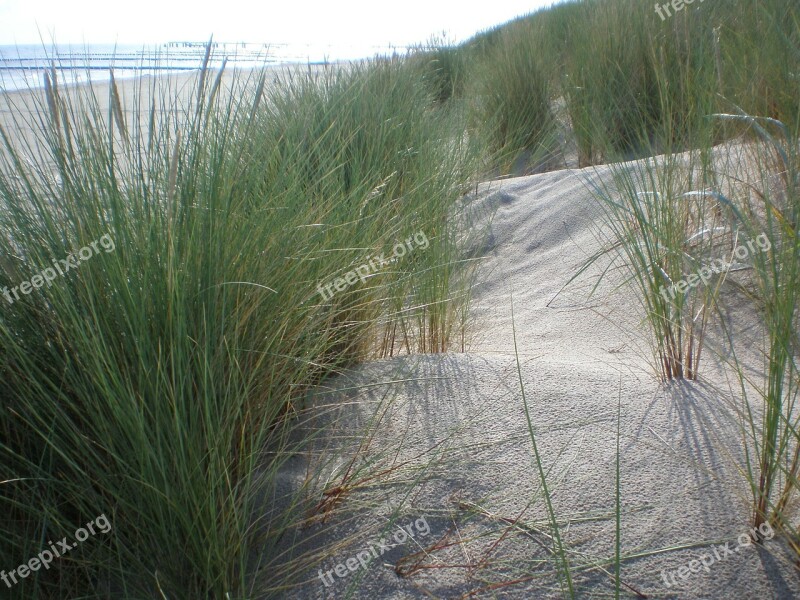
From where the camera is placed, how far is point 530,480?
4.33ft

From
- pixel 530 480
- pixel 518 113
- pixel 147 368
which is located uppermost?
pixel 518 113

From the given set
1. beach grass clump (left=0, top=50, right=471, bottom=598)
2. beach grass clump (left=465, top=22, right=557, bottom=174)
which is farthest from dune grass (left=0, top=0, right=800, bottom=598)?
beach grass clump (left=465, top=22, right=557, bottom=174)

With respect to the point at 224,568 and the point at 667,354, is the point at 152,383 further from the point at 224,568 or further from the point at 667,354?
the point at 667,354

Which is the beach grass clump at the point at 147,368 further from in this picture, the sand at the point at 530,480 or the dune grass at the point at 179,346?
the sand at the point at 530,480

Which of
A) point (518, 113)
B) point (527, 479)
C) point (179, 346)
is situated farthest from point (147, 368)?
point (518, 113)

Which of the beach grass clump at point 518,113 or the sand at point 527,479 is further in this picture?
the beach grass clump at point 518,113

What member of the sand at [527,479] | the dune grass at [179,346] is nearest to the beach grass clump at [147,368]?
the dune grass at [179,346]

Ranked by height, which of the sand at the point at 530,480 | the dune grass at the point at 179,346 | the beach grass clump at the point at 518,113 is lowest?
the sand at the point at 530,480

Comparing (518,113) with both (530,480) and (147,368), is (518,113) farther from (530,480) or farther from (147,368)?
(147,368)

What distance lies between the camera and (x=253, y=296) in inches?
56.3

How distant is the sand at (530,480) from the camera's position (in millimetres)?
1111

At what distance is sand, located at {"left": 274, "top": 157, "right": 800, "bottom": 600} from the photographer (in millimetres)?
1111

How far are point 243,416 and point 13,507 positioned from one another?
0.43 m

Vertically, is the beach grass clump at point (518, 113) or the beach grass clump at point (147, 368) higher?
the beach grass clump at point (518, 113)
